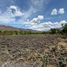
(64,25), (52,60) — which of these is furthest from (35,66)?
(64,25)

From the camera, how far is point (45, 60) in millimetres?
Answer: 6492

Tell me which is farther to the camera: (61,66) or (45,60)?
(45,60)

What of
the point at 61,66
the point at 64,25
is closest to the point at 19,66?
the point at 61,66

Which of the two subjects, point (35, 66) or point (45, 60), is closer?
point (35, 66)

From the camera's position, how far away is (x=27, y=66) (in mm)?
5375

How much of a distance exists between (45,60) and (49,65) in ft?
1.02

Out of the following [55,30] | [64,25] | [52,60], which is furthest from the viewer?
[55,30]

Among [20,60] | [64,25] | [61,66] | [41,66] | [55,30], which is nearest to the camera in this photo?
[61,66]

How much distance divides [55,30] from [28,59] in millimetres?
45277

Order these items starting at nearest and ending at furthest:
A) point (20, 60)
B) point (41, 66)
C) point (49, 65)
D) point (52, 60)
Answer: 1. point (41, 66)
2. point (49, 65)
3. point (52, 60)
4. point (20, 60)

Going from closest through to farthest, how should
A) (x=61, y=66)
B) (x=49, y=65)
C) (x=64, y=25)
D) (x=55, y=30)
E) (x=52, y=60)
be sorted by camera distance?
(x=61, y=66)
(x=49, y=65)
(x=52, y=60)
(x=64, y=25)
(x=55, y=30)

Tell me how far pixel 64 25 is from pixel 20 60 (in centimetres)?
4070

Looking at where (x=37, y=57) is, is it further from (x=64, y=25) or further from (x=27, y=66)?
(x=64, y=25)

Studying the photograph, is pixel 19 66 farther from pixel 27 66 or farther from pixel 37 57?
pixel 37 57
